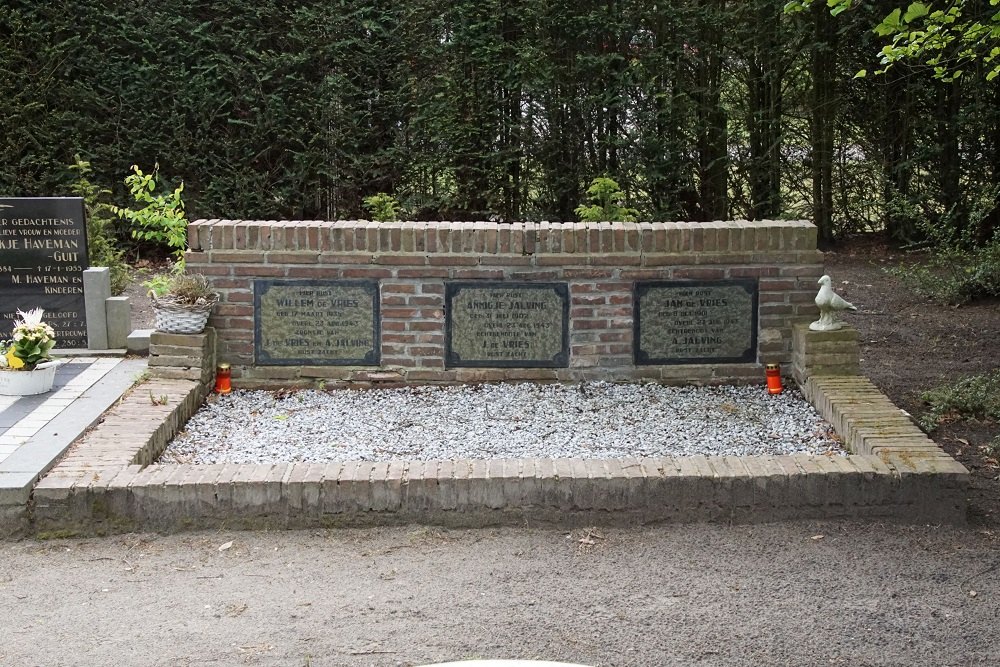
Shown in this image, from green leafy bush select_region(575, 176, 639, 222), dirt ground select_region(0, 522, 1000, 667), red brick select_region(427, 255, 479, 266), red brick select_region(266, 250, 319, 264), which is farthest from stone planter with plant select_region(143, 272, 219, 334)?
green leafy bush select_region(575, 176, 639, 222)

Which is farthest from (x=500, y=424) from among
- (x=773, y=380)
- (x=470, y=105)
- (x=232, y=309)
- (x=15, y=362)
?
(x=470, y=105)

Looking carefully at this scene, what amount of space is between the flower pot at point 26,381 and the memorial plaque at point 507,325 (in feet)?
7.99

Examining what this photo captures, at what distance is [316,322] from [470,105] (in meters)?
5.42

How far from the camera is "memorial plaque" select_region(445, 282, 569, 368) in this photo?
23.3 ft

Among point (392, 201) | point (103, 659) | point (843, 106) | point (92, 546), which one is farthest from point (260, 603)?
point (843, 106)

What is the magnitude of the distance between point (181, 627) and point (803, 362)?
422cm

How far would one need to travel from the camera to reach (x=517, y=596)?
4496 millimetres

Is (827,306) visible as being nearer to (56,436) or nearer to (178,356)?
(178,356)

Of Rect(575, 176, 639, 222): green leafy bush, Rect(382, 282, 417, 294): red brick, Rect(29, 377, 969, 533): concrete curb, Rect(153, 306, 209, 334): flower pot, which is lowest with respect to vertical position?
Rect(29, 377, 969, 533): concrete curb

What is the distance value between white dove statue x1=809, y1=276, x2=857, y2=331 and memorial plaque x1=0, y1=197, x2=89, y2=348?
5056mm

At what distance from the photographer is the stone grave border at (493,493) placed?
5.16 m

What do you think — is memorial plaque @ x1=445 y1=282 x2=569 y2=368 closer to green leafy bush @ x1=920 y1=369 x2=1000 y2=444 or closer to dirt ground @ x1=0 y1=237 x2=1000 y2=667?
dirt ground @ x1=0 y1=237 x2=1000 y2=667

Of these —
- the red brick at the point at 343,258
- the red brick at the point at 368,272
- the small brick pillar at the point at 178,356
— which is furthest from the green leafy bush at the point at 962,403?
the small brick pillar at the point at 178,356

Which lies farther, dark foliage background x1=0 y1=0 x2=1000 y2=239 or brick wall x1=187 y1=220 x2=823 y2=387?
dark foliage background x1=0 y1=0 x2=1000 y2=239
